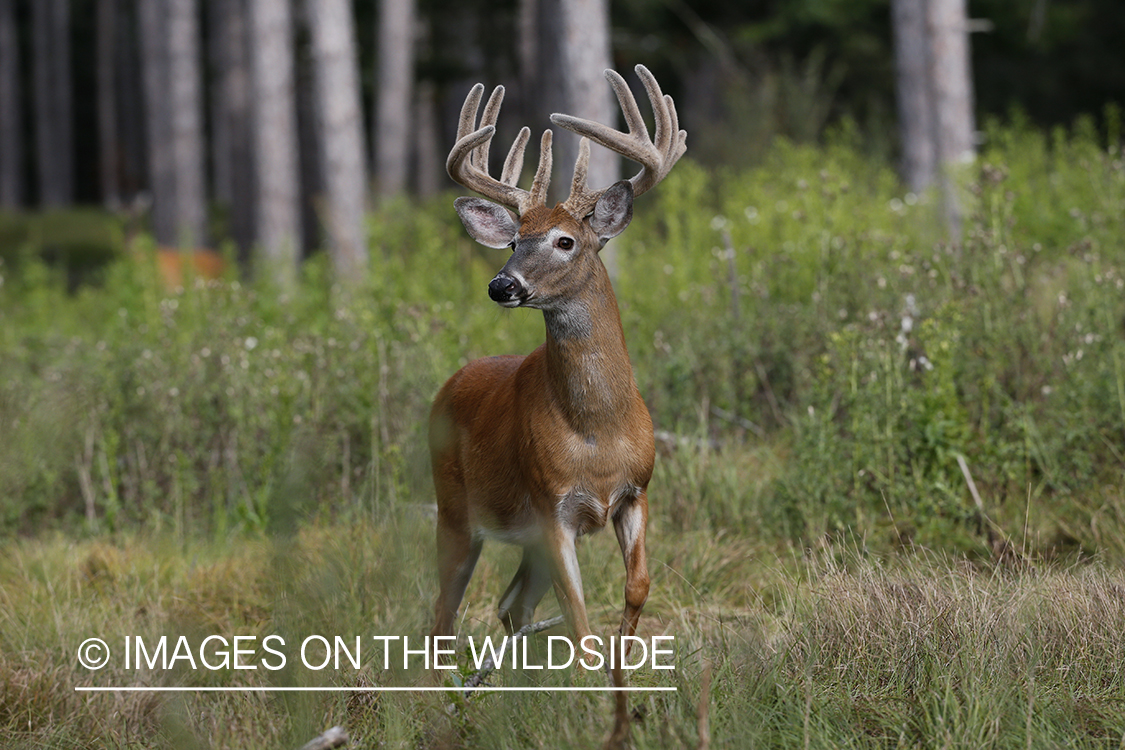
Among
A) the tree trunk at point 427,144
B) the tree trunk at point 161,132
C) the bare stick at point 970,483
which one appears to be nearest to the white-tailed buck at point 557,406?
the bare stick at point 970,483

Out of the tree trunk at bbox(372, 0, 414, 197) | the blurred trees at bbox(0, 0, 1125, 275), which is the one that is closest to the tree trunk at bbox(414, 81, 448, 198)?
the blurred trees at bbox(0, 0, 1125, 275)

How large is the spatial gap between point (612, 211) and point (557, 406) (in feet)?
2.07

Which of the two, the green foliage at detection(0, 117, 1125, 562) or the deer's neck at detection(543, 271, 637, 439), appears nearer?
the deer's neck at detection(543, 271, 637, 439)

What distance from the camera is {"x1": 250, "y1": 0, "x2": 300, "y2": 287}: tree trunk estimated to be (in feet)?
46.3

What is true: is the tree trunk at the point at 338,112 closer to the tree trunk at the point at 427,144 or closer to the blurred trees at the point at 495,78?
the blurred trees at the point at 495,78

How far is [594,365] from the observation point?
3443mm

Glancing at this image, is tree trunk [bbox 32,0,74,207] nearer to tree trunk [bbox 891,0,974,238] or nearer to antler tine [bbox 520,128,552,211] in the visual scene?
tree trunk [bbox 891,0,974,238]

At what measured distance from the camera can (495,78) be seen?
23.9 m

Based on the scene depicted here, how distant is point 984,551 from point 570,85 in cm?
500

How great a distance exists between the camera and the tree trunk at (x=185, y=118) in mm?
18016

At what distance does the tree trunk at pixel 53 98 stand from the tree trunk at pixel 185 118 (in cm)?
2005

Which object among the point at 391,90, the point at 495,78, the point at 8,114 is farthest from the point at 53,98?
the point at 391,90

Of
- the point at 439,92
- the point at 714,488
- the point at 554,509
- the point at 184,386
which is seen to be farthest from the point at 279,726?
the point at 439,92

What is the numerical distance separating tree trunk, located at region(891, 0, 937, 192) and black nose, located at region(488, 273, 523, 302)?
29.3 feet
